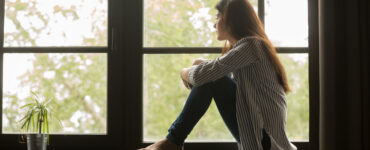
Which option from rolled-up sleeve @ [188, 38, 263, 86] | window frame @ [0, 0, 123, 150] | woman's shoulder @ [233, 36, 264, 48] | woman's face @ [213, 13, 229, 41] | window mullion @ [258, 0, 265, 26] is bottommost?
window frame @ [0, 0, 123, 150]

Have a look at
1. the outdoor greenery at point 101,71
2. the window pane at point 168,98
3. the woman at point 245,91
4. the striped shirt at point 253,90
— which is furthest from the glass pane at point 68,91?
the striped shirt at point 253,90

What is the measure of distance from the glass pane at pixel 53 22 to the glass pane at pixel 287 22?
3.04 feet

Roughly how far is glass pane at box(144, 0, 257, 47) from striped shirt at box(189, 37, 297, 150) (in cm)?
54

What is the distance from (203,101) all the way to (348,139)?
688mm

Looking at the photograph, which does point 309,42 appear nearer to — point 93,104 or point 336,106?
point 336,106

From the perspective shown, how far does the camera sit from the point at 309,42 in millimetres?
2211

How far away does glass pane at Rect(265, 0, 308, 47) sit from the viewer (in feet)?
7.72

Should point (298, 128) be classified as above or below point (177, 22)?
below

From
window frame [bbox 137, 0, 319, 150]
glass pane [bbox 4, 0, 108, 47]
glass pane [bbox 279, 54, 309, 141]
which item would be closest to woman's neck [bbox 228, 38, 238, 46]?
window frame [bbox 137, 0, 319, 150]

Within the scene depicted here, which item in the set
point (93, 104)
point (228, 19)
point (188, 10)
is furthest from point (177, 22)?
point (93, 104)

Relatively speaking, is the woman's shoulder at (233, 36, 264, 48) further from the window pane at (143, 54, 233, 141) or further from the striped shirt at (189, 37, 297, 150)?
the window pane at (143, 54, 233, 141)

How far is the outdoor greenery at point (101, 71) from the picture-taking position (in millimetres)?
2377

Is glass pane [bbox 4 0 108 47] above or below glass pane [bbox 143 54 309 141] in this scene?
above

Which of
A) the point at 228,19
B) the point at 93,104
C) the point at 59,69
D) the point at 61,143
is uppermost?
the point at 228,19
